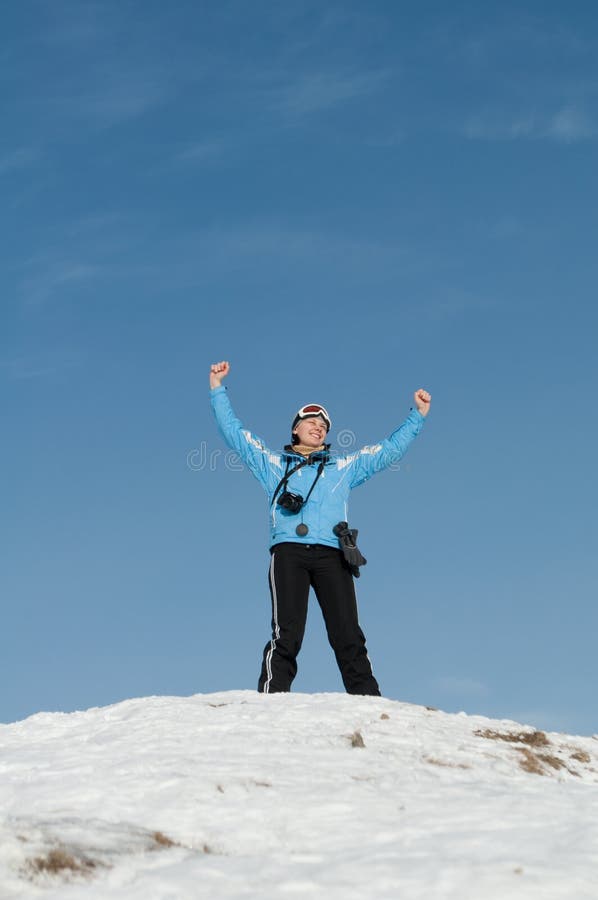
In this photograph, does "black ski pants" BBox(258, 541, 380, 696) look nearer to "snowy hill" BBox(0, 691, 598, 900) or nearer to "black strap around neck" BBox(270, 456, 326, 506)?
"black strap around neck" BBox(270, 456, 326, 506)

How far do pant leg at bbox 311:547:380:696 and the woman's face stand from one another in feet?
3.91

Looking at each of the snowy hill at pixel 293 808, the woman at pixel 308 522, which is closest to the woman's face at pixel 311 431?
the woman at pixel 308 522

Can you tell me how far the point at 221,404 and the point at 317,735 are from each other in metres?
4.44

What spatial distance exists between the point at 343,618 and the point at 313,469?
1538 mm

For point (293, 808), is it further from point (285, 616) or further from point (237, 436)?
point (237, 436)

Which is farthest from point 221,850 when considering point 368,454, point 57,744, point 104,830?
point 368,454

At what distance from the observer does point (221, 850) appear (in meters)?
4.66

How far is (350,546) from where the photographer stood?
31.8 feet

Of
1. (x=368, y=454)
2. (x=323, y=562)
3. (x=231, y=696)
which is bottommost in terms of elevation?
(x=231, y=696)

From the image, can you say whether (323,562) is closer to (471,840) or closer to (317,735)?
(317,735)

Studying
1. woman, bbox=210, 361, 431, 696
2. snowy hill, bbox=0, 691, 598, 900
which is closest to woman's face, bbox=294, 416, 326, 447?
woman, bbox=210, 361, 431, 696

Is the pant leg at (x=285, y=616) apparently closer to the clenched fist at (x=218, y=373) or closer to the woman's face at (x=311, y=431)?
the woman's face at (x=311, y=431)


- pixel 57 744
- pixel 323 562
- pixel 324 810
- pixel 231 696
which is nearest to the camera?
pixel 324 810

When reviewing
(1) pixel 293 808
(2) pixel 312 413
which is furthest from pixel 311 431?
(1) pixel 293 808
